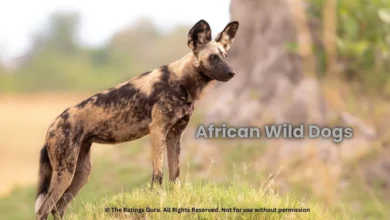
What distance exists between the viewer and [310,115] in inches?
412

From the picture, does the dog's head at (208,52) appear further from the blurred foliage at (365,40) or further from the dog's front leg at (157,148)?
the blurred foliage at (365,40)

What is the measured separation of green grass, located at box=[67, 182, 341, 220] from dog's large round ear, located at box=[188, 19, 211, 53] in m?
1.07

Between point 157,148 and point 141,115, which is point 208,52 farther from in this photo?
point 157,148

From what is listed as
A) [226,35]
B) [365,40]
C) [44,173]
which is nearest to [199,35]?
[226,35]

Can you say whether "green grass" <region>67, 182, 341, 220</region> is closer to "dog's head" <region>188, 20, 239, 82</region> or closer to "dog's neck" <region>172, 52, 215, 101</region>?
"dog's neck" <region>172, 52, 215, 101</region>

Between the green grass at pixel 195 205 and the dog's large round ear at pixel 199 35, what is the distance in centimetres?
107

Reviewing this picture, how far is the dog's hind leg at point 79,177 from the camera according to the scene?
19.8 feet

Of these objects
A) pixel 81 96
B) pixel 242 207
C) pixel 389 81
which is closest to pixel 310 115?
pixel 389 81

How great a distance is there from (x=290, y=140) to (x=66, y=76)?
5207 millimetres

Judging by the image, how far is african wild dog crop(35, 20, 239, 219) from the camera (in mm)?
5680

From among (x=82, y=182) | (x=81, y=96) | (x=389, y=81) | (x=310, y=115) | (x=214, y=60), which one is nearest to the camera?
(x=214, y=60)

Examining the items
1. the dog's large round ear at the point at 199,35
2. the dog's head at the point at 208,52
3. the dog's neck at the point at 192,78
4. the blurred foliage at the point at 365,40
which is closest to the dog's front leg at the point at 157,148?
the dog's neck at the point at 192,78

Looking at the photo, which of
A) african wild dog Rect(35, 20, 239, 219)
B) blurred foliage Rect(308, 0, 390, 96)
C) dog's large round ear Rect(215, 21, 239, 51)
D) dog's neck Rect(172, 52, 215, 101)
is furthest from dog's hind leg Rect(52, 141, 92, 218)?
blurred foliage Rect(308, 0, 390, 96)

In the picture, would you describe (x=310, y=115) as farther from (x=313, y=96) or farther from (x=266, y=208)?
(x=266, y=208)
